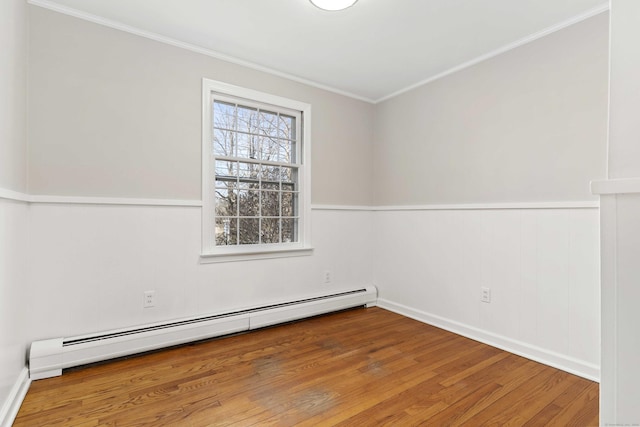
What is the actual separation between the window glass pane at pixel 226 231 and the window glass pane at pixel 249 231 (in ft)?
0.20

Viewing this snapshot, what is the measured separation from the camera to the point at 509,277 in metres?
2.49

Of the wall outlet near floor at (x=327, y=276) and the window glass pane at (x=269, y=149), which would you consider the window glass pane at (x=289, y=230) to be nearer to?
the wall outlet near floor at (x=327, y=276)

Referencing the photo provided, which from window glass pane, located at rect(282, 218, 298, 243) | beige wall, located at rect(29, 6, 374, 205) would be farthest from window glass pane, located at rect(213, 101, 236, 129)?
window glass pane, located at rect(282, 218, 298, 243)

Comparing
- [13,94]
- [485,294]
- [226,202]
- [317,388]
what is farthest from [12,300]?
[485,294]

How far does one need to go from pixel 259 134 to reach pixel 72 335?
7.15ft

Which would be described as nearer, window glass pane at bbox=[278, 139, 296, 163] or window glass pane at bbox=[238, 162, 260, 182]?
window glass pane at bbox=[238, 162, 260, 182]

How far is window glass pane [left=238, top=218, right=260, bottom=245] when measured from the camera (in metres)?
2.96

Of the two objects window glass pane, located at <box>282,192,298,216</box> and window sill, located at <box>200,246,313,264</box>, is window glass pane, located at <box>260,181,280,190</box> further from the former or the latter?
window sill, located at <box>200,246,313,264</box>

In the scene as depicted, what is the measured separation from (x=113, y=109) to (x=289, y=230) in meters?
1.83

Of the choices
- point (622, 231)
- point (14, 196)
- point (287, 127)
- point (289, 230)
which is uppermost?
point (287, 127)

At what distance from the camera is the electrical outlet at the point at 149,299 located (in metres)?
2.40

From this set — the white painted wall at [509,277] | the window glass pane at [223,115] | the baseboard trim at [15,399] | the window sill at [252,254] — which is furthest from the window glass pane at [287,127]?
the baseboard trim at [15,399]

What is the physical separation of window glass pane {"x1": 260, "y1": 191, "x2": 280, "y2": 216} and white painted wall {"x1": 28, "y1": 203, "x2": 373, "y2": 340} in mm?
486

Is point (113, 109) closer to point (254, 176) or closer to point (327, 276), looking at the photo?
point (254, 176)
